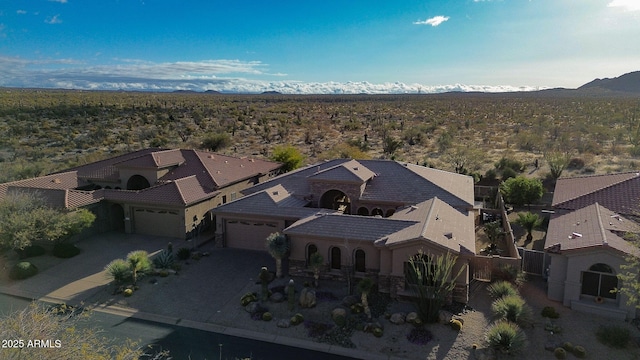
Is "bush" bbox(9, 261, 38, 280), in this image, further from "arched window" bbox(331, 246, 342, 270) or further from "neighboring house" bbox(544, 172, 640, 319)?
"neighboring house" bbox(544, 172, 640, 319)

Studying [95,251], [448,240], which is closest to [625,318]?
[448,240]

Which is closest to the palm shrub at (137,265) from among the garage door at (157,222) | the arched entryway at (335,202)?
the garage door at (157,222)

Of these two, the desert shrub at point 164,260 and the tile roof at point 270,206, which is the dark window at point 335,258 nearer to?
the tile roof at point 270,206

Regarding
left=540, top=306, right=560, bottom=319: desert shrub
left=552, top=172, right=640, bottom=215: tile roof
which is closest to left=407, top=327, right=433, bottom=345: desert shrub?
left=540, top=306, right=560, bottom=319: desert shrub

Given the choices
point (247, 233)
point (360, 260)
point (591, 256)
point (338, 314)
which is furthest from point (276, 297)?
point (591, 256)

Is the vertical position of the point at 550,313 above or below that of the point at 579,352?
above

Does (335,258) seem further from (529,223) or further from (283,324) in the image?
(529,223)
